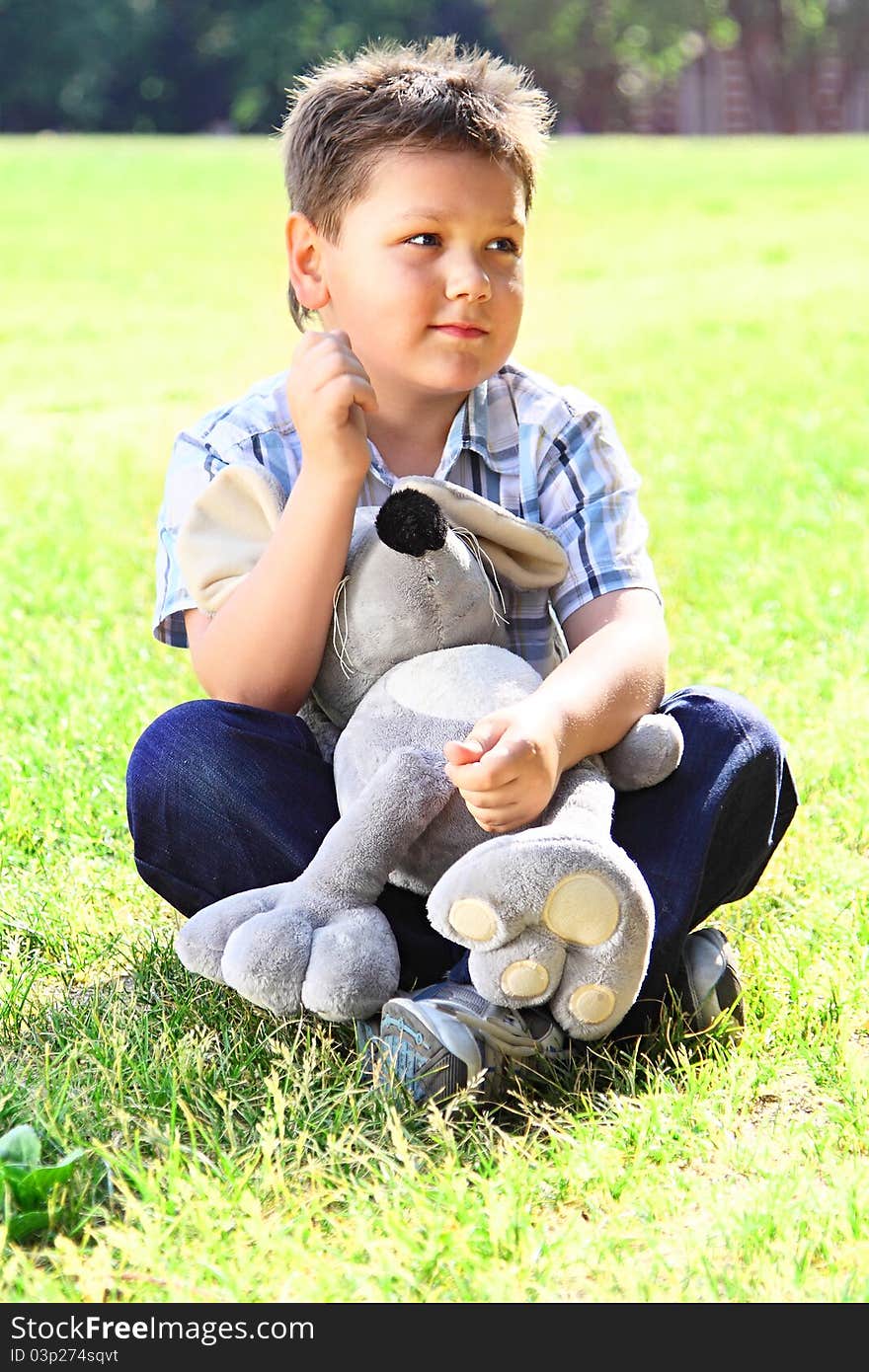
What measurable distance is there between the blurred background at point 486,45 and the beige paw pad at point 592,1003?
29327 mm

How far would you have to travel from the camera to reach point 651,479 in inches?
191

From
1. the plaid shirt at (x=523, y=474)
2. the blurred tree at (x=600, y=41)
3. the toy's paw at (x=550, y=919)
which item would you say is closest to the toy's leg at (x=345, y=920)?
the toy's paw at (x=550, y=919)

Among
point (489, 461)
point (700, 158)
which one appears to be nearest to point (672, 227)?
point (700, 158)

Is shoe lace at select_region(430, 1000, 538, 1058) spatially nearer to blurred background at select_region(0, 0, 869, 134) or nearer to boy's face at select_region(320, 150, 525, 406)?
boy's face at select_region(320, 150, 525, 406)

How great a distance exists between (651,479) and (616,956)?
11.1ft

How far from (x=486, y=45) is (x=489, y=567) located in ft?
109

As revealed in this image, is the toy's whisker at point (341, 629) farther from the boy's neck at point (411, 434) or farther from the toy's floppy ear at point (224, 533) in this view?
the boy's neck at point (411, 434)

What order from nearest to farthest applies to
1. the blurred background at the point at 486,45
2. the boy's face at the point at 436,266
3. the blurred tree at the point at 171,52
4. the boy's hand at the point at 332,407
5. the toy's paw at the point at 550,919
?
the toy's paw at the point at 550,919, the boy's hand at the point at 332,407, the boy's face at the point at 436,266, the blurred tree at the point at 171,52, the blurred background at the point at 486,45

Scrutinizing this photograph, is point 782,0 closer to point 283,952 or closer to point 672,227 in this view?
point 672,227

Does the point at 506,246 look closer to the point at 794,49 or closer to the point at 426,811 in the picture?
the point at 426,811

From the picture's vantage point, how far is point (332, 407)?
5.82 feet

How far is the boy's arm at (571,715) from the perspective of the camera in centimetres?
161

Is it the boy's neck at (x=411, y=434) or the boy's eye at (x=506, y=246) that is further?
the boy's neck at (x=411, y=434)

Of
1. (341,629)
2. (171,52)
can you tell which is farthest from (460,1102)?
(171,52)
